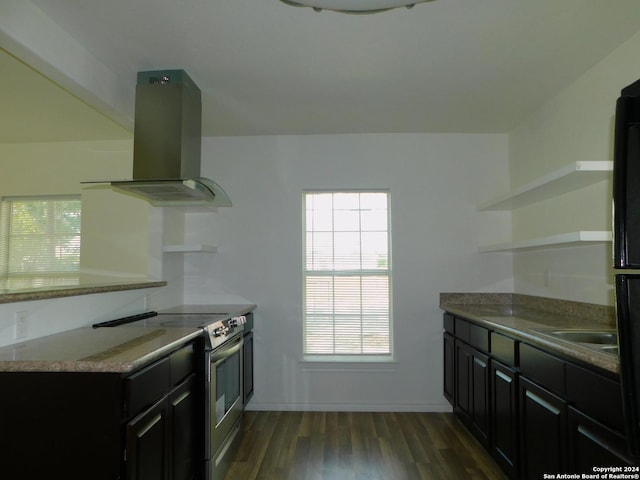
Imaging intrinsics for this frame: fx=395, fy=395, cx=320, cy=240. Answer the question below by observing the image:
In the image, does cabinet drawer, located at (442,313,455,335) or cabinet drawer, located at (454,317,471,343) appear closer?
cabinet drawer, located at (454,317,471,343)

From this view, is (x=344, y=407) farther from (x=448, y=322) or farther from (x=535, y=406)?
(x=535, y=406)

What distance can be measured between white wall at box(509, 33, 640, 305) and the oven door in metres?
2.41

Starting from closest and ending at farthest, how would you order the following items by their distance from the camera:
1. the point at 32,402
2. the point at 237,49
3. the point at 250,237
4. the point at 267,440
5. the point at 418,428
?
the point at 32,402 → the point at 237,49 → the point at 267,440 → the point at 418,428 → the point at 250,237

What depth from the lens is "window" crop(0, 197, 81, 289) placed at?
3.86 metres

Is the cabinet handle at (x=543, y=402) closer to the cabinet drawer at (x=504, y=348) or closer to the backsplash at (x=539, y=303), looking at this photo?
the cabinet drawer at (x=504, y=348)

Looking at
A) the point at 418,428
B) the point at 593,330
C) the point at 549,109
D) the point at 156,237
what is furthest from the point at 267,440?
the point at 549,109

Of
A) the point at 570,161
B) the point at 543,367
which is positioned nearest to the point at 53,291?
the point at 543,367

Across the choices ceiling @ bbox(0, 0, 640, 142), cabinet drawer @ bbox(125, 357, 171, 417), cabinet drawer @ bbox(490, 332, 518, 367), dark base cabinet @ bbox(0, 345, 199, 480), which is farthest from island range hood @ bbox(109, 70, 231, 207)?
cabinet drawer @ bbox(490, 332, 518, 367)

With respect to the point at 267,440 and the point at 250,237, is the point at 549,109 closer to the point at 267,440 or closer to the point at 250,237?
the point at 250,237

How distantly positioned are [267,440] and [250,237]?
1.74 metres

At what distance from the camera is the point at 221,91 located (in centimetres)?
284

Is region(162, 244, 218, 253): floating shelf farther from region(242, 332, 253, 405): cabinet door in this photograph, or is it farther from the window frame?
the window frame

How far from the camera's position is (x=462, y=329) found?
308cm

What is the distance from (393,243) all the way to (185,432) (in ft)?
7.75
